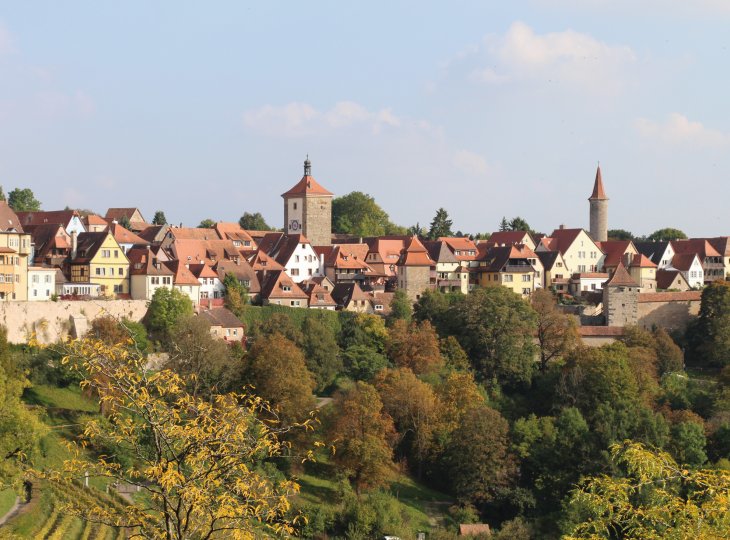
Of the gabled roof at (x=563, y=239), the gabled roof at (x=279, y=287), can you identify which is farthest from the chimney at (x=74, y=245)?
the gabled roof at (x=563, y=239)

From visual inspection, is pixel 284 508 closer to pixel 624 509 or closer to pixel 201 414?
pixel 201 414

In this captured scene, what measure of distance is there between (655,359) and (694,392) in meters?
4.34

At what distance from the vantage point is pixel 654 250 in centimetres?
7519

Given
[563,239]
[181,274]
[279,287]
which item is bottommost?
[279,287]

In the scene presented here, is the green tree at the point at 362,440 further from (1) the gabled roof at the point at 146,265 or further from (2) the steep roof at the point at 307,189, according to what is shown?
(2) the steep roof at the point at 307,189

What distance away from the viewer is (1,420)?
1409 inches

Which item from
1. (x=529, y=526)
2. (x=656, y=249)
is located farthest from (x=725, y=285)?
(x=529, y=526)

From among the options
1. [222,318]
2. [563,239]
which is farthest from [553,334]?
[563,239]

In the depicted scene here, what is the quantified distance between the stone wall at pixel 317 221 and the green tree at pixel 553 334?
1749 centimetres

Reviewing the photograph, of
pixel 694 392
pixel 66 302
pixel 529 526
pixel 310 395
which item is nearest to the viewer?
pixel 529 526

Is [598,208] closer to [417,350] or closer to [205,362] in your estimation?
[417,350]

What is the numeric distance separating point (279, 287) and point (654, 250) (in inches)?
1144

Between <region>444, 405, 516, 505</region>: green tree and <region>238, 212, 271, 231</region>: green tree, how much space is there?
2419 inches

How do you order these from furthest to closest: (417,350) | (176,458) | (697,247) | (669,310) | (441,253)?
(697,247)
(441,253)
(669,310)
(417,350)
(176,458)
